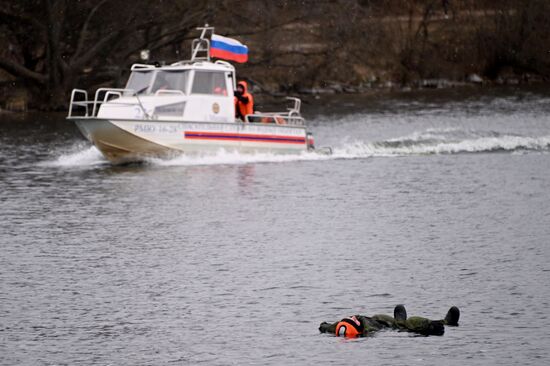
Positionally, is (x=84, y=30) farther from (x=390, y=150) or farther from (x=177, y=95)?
(x=177, y=95)

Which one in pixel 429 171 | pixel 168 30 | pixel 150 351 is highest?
pixel 168 30

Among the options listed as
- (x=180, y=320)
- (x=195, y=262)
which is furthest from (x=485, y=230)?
(x=180, y=320)

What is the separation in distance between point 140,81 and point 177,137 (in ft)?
6.27

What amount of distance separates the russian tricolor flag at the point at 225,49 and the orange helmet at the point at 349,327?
68.7 ft

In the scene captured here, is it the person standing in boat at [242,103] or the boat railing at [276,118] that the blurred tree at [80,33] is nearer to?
the boat railing at [276,118]

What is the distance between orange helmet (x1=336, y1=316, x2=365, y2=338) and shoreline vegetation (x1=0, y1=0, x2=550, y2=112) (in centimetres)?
3969

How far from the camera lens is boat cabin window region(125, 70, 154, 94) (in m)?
34.1

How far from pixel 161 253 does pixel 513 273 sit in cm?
649

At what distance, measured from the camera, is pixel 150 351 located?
15.8 m

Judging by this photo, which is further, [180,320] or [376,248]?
[376,248]

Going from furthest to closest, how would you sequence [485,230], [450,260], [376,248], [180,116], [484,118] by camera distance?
[484,118] < [180,116] < [485,230] < [376,248] < [450,260]

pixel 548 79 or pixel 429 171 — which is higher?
pixel 548 79

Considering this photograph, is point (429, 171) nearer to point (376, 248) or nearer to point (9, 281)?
point (376, 248)

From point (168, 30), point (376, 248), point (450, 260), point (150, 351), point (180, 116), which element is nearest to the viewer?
point (150, 351)
